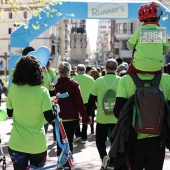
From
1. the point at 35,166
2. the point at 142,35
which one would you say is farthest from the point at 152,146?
the point at 35,166

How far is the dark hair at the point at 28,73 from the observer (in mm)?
4613

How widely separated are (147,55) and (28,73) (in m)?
1.30

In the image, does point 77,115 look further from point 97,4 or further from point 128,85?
point 97,4

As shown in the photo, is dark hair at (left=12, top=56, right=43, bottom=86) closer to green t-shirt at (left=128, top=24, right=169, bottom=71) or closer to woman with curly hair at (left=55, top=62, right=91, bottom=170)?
green t-shirt at (left=128, top=24, right=169, bottom=71)

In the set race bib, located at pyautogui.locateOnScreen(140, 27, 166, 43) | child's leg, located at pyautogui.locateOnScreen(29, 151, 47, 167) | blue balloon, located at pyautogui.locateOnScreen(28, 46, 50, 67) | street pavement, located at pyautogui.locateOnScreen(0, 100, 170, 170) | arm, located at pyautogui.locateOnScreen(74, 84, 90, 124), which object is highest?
race bib, located at pyautogui.locateOnScreen(140, 27, 166, 43)

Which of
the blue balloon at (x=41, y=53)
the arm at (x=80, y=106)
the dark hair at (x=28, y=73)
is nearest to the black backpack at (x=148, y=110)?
the dark hair at (x=28, y=73)

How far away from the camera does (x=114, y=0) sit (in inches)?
747

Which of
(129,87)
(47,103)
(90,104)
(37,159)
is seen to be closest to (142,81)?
(129,87)

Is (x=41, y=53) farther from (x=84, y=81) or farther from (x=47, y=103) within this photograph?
(x=84, y=81)

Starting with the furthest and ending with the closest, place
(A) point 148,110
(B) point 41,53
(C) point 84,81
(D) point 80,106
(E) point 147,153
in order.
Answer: (C) point 84,81, (D) point 80,106, (B) point 41,53, (E) point 147,153, (A) point 148,110

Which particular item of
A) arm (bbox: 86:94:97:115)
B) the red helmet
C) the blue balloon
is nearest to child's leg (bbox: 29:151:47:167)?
the red helmet

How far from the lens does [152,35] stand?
4.09 metres

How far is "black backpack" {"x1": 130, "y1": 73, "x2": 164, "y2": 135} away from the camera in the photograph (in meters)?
3.80

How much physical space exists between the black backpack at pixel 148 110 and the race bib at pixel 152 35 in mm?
474
